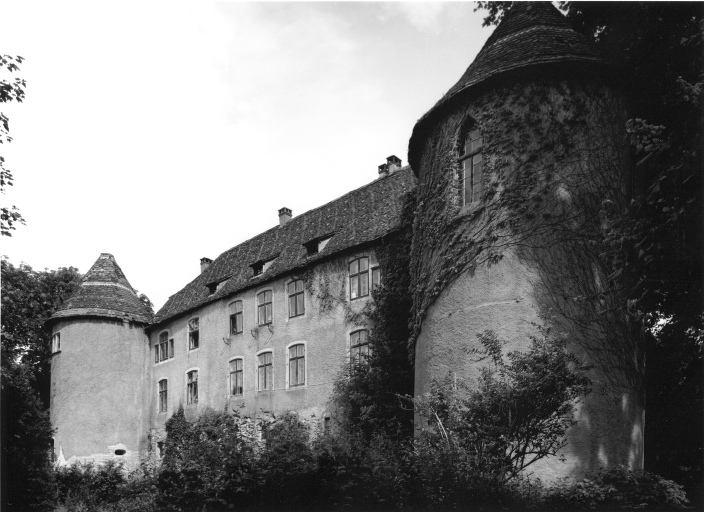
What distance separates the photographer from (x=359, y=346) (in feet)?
64.1

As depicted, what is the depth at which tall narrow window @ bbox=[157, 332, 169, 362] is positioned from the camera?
95.3 feet

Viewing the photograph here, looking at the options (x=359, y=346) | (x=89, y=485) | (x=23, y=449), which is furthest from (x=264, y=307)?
(x=89, y=485)

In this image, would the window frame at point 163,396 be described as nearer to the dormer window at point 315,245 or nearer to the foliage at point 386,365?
the dormer window at point 315,245

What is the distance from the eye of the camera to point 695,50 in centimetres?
1191

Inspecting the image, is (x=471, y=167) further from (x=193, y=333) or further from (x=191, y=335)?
(x=191, y=335)

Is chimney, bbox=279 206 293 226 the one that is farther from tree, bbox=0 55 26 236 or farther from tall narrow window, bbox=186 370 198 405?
tree, bbox=0 55 26 236

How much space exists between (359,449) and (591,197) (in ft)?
20.3

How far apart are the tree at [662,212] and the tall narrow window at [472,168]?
104 inches

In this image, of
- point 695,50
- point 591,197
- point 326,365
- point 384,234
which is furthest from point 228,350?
point 695,50

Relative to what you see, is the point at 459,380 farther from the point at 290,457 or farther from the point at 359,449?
the point at 290,457

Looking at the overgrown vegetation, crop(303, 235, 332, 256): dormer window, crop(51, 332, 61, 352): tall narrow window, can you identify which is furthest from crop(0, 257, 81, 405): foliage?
the overgrown vegetation

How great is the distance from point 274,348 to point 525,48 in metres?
12.9

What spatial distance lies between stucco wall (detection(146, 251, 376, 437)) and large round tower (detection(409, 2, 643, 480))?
5.69 m

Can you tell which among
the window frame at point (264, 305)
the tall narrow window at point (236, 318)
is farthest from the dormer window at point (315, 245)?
the tall narrow window at point (236, 318)
